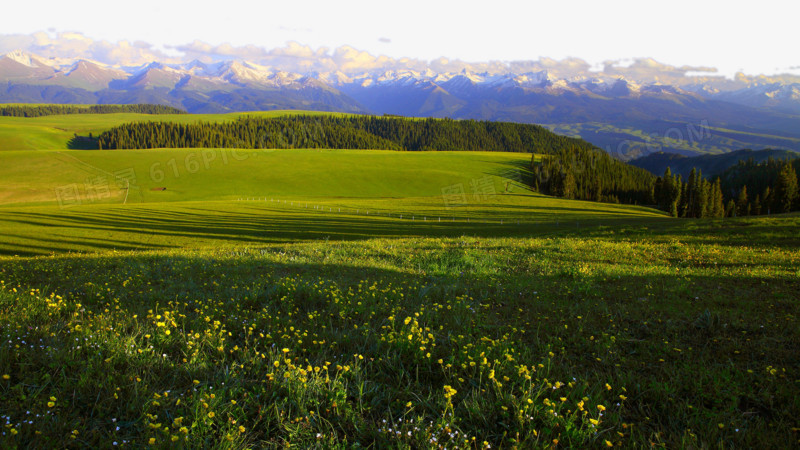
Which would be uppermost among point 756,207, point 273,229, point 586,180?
point 586,180

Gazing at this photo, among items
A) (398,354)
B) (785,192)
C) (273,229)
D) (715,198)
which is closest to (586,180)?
(715,198)

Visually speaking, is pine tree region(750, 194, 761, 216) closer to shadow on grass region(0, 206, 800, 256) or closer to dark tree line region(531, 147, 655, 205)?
dark tree line region(531, 147, 655, 205)

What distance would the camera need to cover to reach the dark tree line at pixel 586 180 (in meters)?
144

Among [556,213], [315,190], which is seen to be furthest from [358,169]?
[556,213]

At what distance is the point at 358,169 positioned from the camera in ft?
450

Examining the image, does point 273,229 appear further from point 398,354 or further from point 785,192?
point 785,192

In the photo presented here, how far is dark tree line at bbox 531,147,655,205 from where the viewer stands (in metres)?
144

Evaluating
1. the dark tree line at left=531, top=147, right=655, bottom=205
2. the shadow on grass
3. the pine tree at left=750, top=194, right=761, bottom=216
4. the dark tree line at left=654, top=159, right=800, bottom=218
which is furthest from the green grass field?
the dark tree line at left=531, top=147, right=655, bottom=205

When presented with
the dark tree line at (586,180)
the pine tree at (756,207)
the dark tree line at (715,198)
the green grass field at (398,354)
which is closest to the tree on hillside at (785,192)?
the dark tree line at (715,198)

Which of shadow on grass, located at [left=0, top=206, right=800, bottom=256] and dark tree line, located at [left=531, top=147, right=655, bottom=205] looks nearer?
shadow on grass, located at [left=0, top=206, right=800, bottom=256]

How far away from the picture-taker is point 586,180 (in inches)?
6058

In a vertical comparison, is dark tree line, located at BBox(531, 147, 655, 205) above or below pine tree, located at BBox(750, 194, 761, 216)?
above

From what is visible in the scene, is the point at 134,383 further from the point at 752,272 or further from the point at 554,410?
the point at 752,272

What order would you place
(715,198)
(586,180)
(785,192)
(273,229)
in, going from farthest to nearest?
(586,180) < (715,198) < (785,192) < (273,229)
